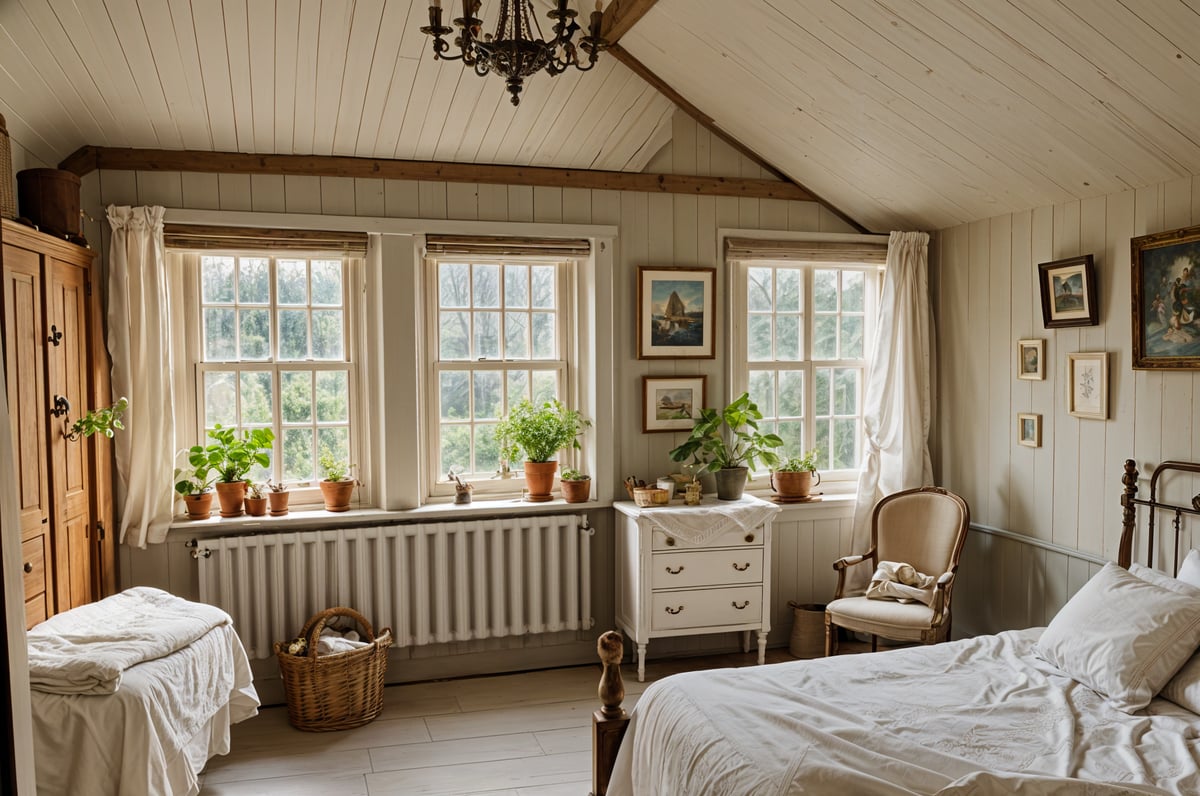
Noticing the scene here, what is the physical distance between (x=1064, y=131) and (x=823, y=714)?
2400 millimetres

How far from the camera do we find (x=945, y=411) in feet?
16.1

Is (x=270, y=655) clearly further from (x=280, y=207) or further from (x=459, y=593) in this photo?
(x=280, y=207)

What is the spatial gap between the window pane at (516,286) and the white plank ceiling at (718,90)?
21.7 inches

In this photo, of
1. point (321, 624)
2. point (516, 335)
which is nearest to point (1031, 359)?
point (516, 335)

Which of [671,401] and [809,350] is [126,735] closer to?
[671,401]

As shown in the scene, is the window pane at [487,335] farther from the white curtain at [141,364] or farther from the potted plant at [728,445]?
the white curtain at [141,364]

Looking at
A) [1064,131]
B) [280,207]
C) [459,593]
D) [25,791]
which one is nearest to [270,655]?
[459,593]

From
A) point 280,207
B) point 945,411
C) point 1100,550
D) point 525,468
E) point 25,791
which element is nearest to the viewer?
point 25,791

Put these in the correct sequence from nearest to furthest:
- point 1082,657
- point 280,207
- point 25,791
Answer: point 25,791
point 1082,657
point 280,207

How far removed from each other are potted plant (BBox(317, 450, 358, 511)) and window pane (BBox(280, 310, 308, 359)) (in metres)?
0.53

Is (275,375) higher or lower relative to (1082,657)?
higher

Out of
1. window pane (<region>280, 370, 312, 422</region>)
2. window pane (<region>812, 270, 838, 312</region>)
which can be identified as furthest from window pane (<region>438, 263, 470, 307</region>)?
window pane (<region>812, 270, 838, 312</region>)

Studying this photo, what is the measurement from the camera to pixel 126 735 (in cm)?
272

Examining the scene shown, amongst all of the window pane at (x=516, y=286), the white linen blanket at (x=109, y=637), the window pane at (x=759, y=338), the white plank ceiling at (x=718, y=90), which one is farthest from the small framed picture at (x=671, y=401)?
the white linen blanket at (x=109, y=637)
